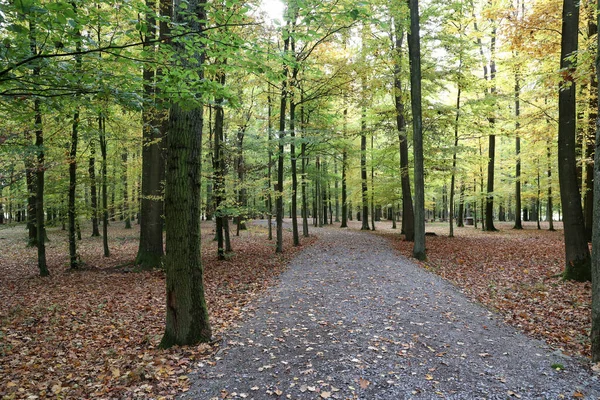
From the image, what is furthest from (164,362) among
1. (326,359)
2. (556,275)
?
(556,275)

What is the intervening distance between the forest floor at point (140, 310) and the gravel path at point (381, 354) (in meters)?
0.49

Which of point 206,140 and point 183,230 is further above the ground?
point 206,140

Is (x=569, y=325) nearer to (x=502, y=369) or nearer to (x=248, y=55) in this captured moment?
(x=502, y=369)

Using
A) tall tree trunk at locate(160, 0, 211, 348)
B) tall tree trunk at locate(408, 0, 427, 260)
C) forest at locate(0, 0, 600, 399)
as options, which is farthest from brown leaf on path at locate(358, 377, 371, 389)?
tall tree trunk at locate(408, 0, 427, 260)

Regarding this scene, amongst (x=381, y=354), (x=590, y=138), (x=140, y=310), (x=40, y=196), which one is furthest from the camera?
(x=590, y=138)

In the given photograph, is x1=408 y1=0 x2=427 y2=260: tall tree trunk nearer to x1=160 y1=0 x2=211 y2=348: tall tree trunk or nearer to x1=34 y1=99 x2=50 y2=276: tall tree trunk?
x1=160 y1=0 x2=211 y2=348: tall tree trunk

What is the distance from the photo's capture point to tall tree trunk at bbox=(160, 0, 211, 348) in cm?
491

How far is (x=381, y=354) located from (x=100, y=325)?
544cm

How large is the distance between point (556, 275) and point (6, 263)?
19.3m

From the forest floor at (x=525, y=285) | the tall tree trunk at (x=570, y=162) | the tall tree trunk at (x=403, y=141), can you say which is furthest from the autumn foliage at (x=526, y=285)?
the tall tree trunk at (x=403, y=141)

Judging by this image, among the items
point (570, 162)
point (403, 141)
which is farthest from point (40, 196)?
point (403, 141)

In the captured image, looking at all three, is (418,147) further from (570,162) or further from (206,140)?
(206,140)

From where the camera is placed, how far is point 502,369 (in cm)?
436

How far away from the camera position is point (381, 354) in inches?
182
